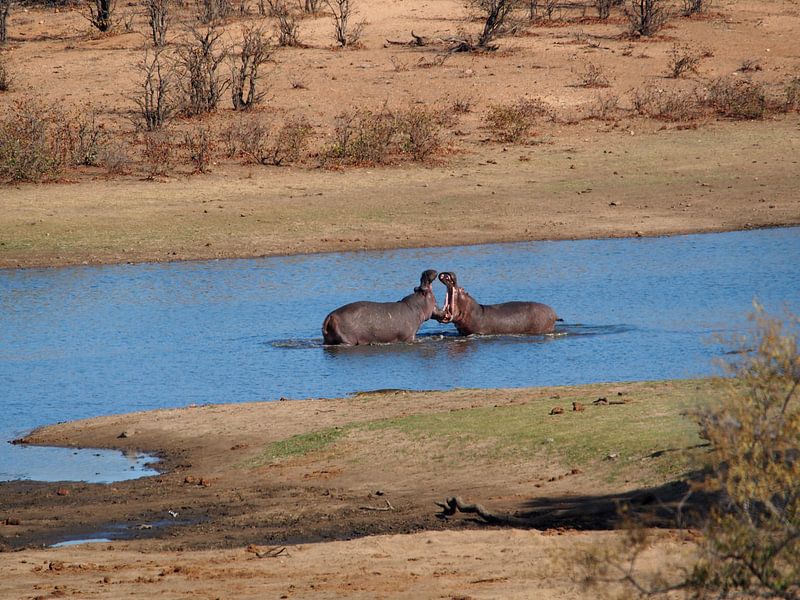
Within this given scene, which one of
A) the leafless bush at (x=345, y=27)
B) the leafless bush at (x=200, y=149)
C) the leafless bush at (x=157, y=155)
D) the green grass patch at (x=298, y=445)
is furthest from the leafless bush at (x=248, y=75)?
the green grass patch at (x=298, y=445)

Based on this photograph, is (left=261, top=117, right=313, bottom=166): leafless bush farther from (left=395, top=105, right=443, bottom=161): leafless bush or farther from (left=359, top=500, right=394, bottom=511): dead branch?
(left=359, top=500, right=394, bottom=511): dead branch

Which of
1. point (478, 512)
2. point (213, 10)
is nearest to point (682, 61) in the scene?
point (213, 10)

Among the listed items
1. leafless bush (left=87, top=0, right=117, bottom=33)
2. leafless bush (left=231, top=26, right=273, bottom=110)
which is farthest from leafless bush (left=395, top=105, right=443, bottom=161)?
leafless bush (left=87, top=0, right=117, bottom=33)

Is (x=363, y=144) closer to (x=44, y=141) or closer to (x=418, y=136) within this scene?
(x=418, y=136)

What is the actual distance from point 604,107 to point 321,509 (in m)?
18.3

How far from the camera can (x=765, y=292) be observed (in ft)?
52.1

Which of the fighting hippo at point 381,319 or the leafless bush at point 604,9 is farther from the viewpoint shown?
the leafless bush at point 604,9

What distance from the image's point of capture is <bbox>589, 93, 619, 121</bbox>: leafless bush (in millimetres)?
25484

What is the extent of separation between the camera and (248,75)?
2530cm

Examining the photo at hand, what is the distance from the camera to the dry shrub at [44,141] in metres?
21.8

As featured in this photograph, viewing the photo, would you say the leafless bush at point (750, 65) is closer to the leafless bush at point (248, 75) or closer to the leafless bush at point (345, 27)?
the leafless bush at point (345, 27)

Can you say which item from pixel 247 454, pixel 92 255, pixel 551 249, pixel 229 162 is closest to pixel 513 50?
pixel 229 162

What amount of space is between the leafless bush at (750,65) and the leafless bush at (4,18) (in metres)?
15.2

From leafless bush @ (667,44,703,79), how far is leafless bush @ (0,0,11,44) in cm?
1384
